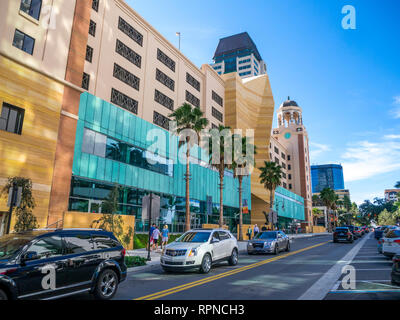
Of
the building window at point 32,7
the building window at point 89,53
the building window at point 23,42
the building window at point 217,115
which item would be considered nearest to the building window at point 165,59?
the building window at point 89,53

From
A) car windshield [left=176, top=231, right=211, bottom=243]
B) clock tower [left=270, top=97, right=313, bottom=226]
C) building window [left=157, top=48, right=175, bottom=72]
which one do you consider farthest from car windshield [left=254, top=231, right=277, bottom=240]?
clock tower [left=270, top=97, right=313, bottom=226]

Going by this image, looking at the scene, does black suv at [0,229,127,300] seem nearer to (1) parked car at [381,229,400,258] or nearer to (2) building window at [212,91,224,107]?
(1) parked car at [381,229,400,258]

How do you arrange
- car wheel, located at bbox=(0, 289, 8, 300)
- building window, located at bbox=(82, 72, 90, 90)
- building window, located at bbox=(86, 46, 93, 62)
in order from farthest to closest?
building window, located at bbox=(86, 46, 93, 62)
building window, located at bbox=(82, 72, 90, 90)
car wheel, located at bbox=(0, 289, 8, 300)

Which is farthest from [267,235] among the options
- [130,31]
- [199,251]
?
[130,31]

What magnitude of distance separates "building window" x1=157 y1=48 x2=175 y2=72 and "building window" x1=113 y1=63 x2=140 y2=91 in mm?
6089

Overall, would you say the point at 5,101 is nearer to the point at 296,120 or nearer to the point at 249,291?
the point at 249,291

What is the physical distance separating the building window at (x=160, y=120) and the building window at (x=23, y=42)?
1661 cm

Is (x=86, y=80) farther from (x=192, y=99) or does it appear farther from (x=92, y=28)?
(x=192, y=99)

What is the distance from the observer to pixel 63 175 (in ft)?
65.4

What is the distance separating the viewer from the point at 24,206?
653 inches

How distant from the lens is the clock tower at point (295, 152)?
98.8 m

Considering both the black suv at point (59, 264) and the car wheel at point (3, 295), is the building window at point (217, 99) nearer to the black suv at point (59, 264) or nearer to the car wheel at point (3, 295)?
the black suv at point (59, 264)

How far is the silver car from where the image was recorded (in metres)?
11.3
